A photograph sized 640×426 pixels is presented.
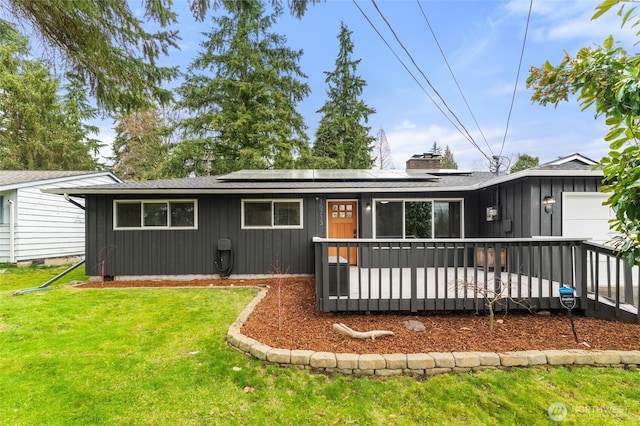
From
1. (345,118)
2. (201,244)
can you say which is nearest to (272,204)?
(201,244)

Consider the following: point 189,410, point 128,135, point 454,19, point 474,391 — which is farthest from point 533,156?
point 128,135

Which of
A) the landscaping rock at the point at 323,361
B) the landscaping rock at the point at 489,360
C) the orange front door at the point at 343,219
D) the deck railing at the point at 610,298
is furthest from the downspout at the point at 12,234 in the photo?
the deck railing at the point at 610,298

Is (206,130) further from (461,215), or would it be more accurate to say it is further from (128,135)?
(461,215)

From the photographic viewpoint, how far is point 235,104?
14547 mm

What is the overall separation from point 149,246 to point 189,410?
18.8 ft

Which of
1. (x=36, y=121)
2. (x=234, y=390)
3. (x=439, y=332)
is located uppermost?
(x=36, y=121)

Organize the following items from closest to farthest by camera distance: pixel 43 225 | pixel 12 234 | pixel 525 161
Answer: pixel 12 234, pixel 43 225, pixel 525 161

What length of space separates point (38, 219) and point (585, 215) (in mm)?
15305

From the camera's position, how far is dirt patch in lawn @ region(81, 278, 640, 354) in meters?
3.00

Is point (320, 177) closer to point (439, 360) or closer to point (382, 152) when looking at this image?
point (439, 360)

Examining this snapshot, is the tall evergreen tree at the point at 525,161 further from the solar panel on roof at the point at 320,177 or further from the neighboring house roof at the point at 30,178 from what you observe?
the neighboring house roof at the point at 30,178

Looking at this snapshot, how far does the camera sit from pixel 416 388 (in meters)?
2.48

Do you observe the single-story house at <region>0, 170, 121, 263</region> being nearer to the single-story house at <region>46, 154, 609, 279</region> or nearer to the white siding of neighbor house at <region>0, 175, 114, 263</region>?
the white siding of neighbor house at <region>0, 175, 114, 263</region>

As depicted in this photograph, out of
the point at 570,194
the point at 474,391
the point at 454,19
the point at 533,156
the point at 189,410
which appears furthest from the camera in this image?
the point at 533,156
